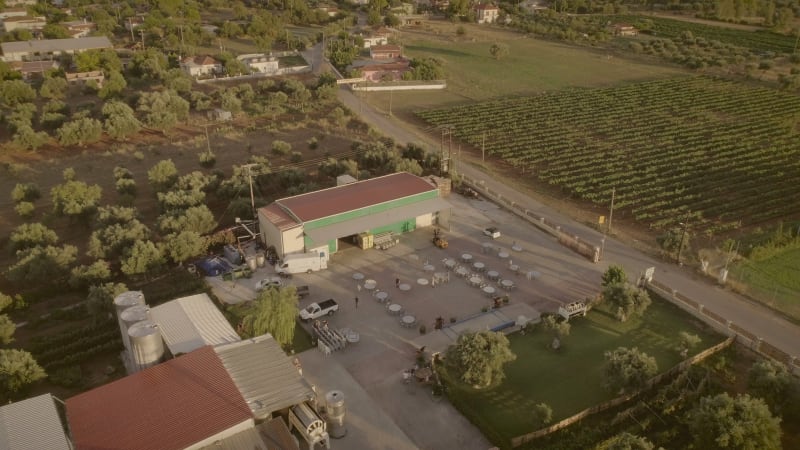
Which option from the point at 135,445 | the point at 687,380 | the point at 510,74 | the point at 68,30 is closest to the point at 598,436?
the point at 687,380

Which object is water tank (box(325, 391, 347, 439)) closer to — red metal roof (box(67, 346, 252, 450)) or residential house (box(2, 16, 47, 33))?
red metal roof (box(67, 346, 252, 450))

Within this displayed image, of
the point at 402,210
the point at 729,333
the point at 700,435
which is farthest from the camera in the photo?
the point at 402,210

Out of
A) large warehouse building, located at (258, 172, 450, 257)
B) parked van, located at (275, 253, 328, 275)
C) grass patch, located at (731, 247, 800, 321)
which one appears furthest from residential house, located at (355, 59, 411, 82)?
grass patch, located at (731, 247, 800, 321)

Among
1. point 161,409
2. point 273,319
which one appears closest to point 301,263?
point 273,319

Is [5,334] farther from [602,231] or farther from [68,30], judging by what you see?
[68,30]

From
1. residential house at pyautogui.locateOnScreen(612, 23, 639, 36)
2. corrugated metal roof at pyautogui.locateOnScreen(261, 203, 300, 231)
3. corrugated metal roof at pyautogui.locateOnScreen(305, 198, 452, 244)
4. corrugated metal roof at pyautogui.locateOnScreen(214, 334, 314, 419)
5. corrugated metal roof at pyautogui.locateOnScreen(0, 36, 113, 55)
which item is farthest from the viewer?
residential house at pyautogui.locateOnScreen(612, 23, 639, 36)

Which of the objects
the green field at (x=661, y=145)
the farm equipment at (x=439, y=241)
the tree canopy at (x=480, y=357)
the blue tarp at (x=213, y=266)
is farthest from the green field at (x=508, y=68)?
the tree canopy at (x=480, y=357)

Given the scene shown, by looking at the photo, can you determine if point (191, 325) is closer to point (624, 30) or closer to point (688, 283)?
point (688, 283)
